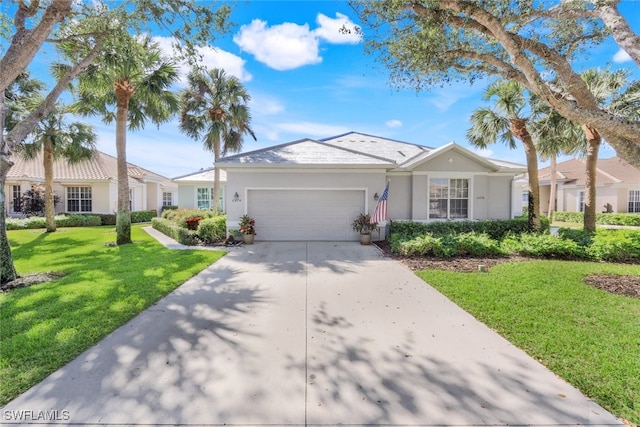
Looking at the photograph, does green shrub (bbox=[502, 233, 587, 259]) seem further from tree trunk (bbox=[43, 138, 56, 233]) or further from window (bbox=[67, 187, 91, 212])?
A: window (bbox=[67, 187, 91, 212])

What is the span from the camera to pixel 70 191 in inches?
816

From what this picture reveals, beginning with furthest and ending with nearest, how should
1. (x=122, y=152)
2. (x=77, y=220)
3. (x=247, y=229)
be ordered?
1. (x=77, y=220)
2. (x=247, y=229)
3. (x=122, y=152)

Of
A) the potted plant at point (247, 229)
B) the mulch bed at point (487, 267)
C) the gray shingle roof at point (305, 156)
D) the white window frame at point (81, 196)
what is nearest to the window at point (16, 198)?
the white window frame at point (81, 196)

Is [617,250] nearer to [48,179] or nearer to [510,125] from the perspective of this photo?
[510,125]

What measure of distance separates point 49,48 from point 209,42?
572 centimetres

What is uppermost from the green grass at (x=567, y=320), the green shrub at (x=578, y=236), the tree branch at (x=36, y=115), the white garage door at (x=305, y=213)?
the tree branch at (x=36, y=115)

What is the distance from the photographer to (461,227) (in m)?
11.8

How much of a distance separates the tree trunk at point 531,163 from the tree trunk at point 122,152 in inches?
627

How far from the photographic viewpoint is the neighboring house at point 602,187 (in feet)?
74.3

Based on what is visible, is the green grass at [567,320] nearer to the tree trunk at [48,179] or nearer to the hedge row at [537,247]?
the hedge row at [537,247]

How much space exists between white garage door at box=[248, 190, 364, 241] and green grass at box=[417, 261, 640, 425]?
5.19 metres

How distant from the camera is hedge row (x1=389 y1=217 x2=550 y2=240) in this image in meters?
11.6

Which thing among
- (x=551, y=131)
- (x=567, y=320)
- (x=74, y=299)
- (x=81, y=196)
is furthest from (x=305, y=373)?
(x=81, y=196)

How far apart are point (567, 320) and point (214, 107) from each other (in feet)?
59.4
